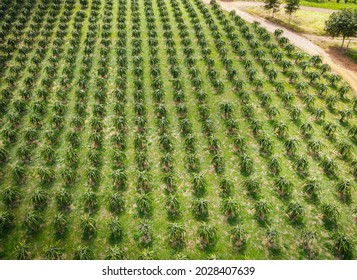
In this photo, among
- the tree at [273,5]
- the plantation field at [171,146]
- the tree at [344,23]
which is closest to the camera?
the plantation field at [171,146]

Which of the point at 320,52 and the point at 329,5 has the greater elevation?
the point at 329,5

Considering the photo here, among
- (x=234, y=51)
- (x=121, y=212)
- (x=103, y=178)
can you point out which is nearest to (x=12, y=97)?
(x=103, y=178)

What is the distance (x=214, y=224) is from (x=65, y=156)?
2665cm

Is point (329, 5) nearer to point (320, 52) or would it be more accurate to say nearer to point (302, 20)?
point (302, 20)

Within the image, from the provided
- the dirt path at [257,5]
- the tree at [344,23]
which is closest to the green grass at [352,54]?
the tree at [344,23]

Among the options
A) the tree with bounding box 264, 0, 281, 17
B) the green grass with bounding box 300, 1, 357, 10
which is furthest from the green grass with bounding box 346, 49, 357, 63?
the green grass with bounding box 300, 1, 357, 10

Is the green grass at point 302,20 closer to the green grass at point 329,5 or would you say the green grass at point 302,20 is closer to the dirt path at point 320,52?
the dirt path at point 320,52

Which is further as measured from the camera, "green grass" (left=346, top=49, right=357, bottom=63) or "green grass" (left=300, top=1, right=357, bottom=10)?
"green grass" (left=300, top=1, right=357, bottom=10)

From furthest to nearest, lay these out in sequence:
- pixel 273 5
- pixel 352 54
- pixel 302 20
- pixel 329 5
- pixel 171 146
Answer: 1. pixel 329 5
2. pixel 302 20
3. pixel 273 5
4. pixel 352 54
5. pixel 171 146

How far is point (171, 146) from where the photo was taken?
1869 inches

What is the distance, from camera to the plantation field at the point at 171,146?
3603cm

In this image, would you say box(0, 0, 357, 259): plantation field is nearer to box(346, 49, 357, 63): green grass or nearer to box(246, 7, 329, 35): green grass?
box(346, 49, 357, 63): green grass

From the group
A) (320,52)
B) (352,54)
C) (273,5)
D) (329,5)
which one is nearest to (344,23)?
(352,54)

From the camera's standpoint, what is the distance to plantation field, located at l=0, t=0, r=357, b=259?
36.0 meters
